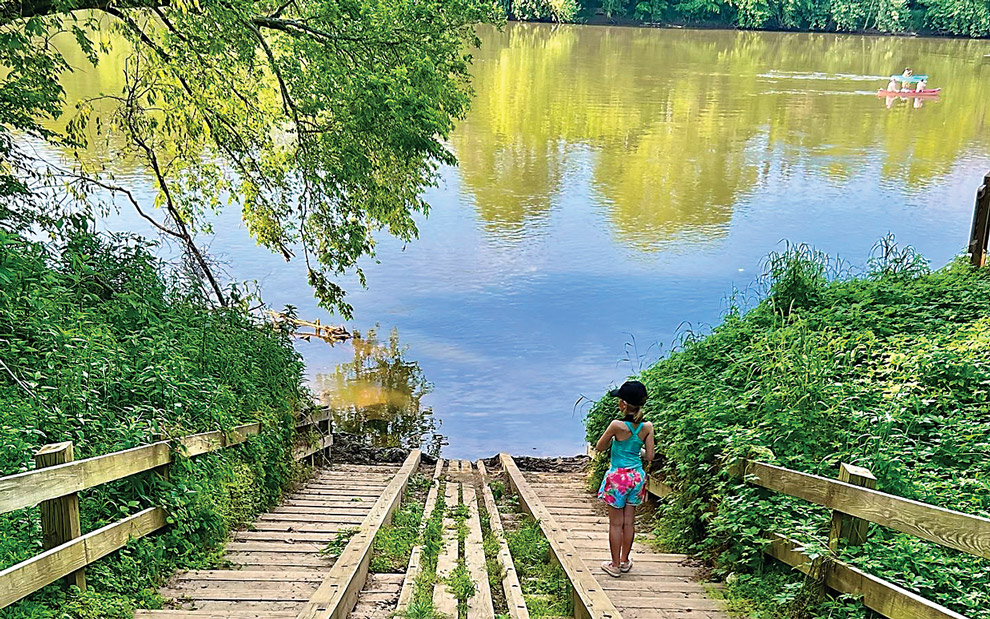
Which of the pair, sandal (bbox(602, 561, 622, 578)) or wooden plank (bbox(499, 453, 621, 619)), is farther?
sandal (bbox(602, 561, 622, 578))

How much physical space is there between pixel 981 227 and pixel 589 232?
13246 millimetres

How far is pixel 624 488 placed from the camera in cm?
493

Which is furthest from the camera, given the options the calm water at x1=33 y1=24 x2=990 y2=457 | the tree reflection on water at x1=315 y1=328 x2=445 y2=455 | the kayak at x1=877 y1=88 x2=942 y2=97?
the kayak at x1=877 y1=88 x2=942 y2=97

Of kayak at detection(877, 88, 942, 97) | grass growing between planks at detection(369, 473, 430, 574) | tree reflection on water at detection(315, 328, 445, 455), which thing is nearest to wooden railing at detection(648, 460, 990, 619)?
grass growing between planks at detection(369, 473, 430, 574)

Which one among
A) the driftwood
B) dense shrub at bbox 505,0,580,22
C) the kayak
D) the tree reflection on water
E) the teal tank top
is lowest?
the tree reflection on water

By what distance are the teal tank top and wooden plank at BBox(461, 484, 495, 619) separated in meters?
1.16

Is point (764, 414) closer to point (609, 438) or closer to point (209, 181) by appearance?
point (609, 438)

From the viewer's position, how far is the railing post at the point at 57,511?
342 cm

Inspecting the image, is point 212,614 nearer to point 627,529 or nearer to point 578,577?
point 578,577

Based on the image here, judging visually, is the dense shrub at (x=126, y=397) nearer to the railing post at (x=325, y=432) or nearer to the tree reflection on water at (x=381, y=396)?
the railing post at (x=325, y=432)

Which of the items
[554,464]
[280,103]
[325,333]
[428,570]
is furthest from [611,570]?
[325,333]

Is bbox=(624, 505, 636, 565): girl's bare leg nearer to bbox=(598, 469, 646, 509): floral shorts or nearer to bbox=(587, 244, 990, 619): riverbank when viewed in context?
bbox=(598, 469, 646, 509): floral shorts

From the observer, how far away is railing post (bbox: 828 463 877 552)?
11.7ft

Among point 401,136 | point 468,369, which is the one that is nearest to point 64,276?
point 401,136
